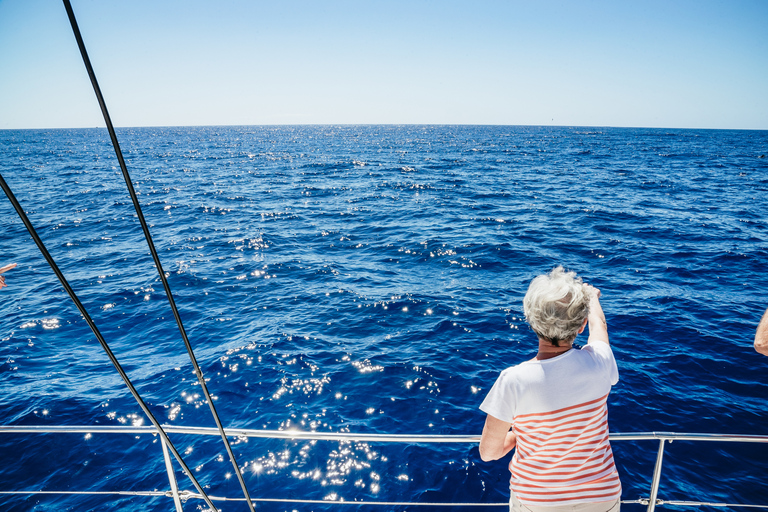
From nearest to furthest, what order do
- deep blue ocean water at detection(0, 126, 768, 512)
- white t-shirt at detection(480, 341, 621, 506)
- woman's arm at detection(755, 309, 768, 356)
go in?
white t-shirt at detection(480, 341, 621, 506) → woman's arm at detection(755, 309, 768, 356) → deep blue ocean water at detection(0, 126, 768, 512)

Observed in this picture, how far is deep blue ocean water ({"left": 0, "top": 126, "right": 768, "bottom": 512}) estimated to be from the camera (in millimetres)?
5551

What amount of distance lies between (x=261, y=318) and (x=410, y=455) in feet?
17.8

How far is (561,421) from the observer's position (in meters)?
1.76

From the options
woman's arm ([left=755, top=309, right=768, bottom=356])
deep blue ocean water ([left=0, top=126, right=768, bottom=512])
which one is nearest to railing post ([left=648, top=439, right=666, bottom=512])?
woman's arm ([left=755, top=309, right=768, bottom=356])

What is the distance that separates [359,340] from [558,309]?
7163mm

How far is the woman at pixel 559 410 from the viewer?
1.74m

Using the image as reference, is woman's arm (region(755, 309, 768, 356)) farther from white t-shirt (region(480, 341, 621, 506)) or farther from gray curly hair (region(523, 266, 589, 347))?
gray curly hair (region(523, 266, 589, 347))

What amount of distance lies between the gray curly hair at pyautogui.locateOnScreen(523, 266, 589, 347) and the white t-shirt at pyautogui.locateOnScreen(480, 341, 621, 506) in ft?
0.38

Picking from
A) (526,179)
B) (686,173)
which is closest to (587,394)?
(526,179)

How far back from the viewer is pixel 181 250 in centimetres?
1453

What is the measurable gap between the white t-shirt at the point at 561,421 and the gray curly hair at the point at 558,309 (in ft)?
0.38

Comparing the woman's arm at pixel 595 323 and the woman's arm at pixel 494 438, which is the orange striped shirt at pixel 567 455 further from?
the woman's arm at pixel 595 323

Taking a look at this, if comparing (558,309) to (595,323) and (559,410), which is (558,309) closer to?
(559,410)

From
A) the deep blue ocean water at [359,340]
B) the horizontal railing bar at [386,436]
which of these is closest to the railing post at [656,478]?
the horizontal railing bar at [386,436]
